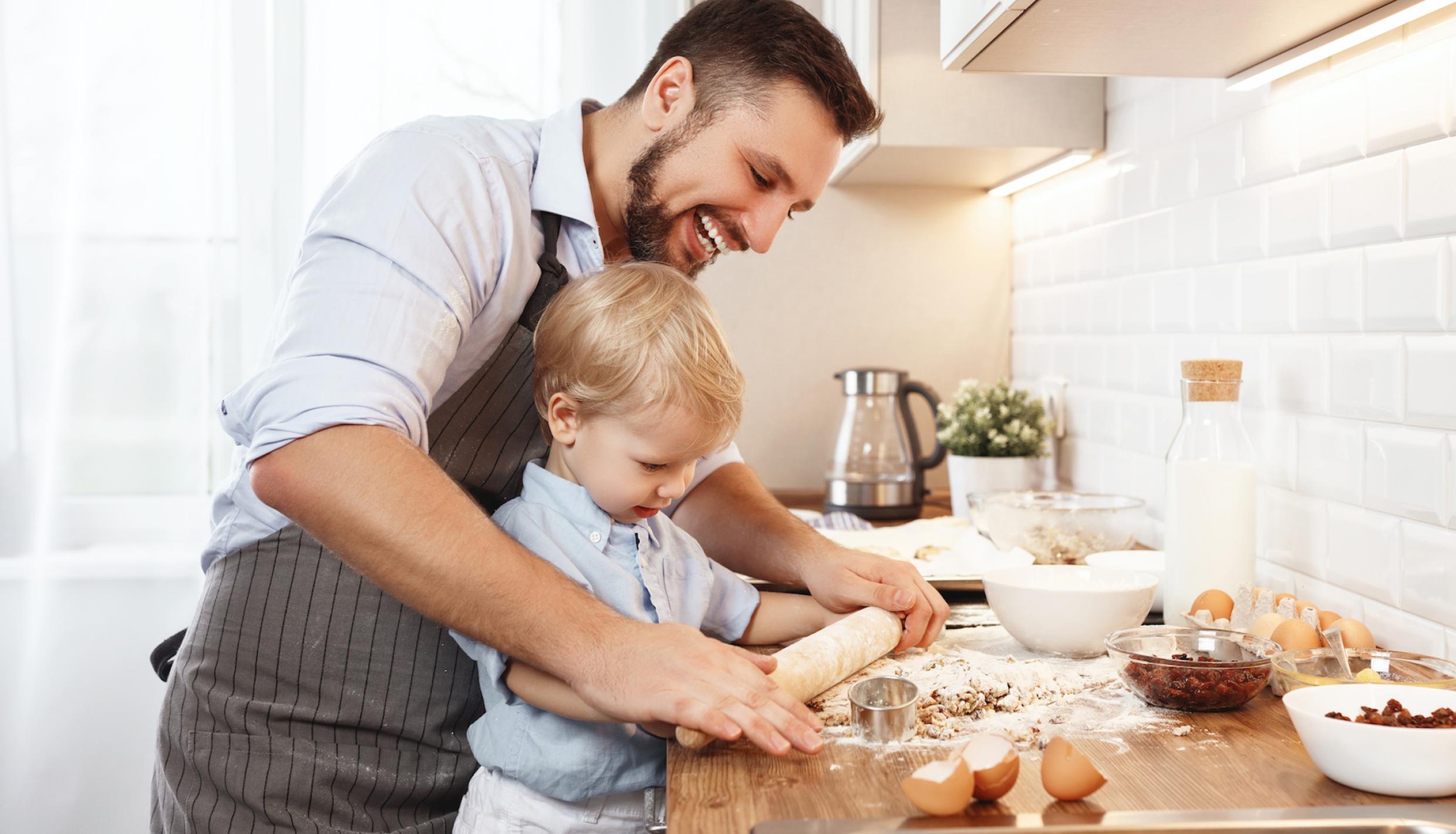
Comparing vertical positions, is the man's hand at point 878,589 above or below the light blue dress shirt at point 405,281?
below

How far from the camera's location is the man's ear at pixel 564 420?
3.84 ft

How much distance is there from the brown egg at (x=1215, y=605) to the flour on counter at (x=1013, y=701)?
12 centimetres

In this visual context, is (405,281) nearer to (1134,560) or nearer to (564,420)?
(564,420)

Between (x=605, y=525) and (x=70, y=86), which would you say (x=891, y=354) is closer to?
(x=605, y=525)

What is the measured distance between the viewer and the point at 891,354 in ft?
8.66

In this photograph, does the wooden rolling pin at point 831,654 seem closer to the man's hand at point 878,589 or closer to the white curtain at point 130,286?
the man's hand at point 878,589

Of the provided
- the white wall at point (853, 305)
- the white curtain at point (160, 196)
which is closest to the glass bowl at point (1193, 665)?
the white wall at point (853, 305)

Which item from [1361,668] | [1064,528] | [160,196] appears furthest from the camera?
[160,196]

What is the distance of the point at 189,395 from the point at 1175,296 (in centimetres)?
196

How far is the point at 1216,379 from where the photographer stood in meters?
1.34

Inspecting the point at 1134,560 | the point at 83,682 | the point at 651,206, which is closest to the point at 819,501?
the point at 1134,560

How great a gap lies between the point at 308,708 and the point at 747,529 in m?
0.59

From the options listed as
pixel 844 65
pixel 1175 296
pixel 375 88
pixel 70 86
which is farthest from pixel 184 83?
pixel 1175 296

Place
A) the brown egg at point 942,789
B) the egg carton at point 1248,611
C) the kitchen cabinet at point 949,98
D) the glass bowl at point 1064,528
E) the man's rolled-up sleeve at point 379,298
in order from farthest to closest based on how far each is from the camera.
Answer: the kitchen cabinet at point 949,98
the glass bowl at point 1064,528
the egg carton at point 1248,611
the man's rolled-up sleeve at point 379,298
the brown egg at point 942,789
